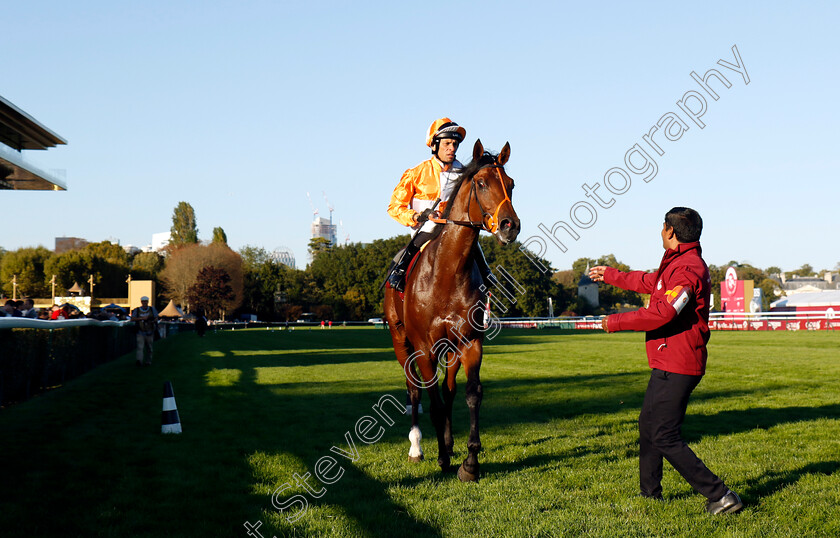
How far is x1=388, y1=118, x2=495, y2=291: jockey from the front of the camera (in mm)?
6152

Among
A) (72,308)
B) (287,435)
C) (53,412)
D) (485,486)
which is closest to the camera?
(485,486)

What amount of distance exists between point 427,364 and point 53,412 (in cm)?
625

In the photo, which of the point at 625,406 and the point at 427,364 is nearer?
the point at 427,364

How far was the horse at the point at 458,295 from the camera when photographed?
204 inches

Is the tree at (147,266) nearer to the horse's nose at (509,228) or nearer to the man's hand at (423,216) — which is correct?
the man's hand at (423,216)

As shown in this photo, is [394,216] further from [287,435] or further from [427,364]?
[287,435]

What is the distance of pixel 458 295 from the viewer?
547cm

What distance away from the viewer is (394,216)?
21.1 feet

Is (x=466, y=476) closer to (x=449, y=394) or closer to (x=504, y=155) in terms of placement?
(x=449, y=394)

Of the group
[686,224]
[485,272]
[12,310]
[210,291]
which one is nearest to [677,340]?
[686,224]

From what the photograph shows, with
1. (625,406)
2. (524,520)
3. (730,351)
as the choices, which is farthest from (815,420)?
(730,351)

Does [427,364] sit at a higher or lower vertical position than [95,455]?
higher

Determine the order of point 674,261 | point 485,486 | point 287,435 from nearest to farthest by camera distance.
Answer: point 674,261
point 485,486
point 287,435

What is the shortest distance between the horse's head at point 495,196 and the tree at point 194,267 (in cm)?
7497
